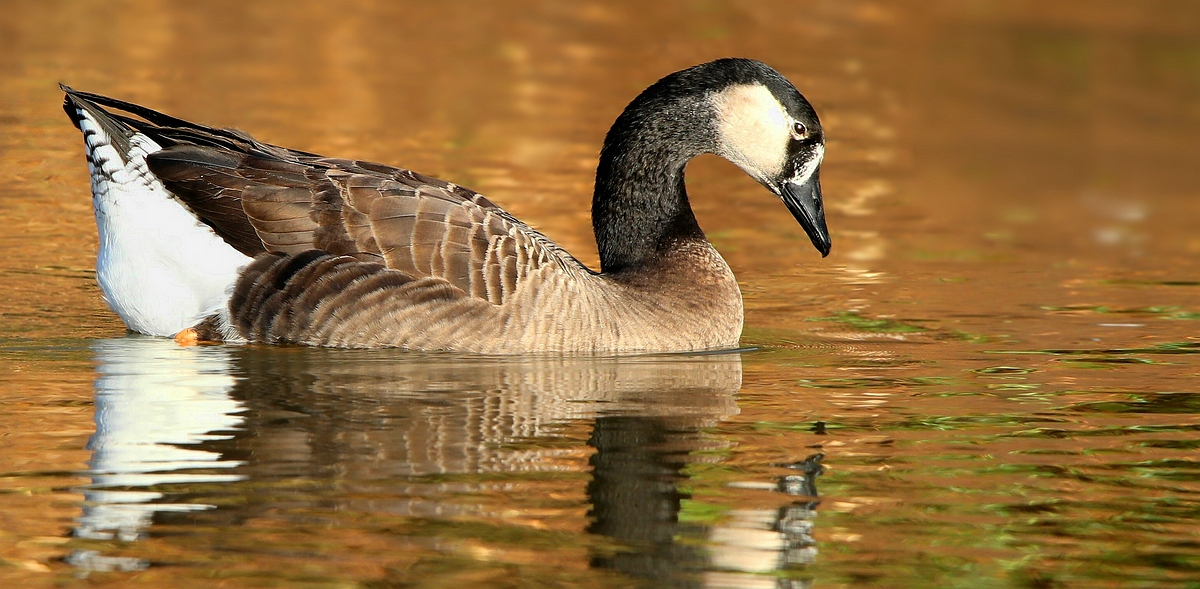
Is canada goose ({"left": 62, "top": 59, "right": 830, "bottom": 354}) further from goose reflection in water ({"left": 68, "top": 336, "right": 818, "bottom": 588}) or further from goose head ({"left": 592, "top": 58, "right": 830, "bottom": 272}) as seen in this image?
goose reflection in water ({"left": 68, "top": 336, "right": 818, "bottom": 588})

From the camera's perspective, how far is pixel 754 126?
9.46 metres

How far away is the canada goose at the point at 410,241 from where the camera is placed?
8867 millimetres

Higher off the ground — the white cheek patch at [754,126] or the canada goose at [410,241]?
the white cheek patch at [754,126]

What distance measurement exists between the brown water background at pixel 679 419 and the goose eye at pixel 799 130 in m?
1.27

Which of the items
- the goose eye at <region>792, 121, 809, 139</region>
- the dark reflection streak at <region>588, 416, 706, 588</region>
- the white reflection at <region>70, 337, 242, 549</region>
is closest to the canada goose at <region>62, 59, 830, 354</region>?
the goose eye at <region>792, 121, 809, 139</region>

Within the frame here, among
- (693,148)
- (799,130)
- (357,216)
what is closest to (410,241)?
(357,216)

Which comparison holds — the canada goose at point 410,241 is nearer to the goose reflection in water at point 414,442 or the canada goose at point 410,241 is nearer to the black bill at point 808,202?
the black bill at point 808,202

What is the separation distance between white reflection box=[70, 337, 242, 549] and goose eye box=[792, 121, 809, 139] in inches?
138

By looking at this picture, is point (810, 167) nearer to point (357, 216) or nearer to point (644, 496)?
point (357, 216)

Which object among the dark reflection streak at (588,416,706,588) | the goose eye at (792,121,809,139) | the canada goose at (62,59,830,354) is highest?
the goose eye at (792,121,809,139)

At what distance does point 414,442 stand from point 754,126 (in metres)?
3.48

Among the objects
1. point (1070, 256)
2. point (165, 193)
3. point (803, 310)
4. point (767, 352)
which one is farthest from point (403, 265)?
point (1070, 256)

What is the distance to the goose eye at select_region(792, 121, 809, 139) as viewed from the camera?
30.7 ft

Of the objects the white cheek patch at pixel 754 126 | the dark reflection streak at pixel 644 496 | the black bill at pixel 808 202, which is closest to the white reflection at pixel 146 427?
the dark reflection streak at pixel 644 496
